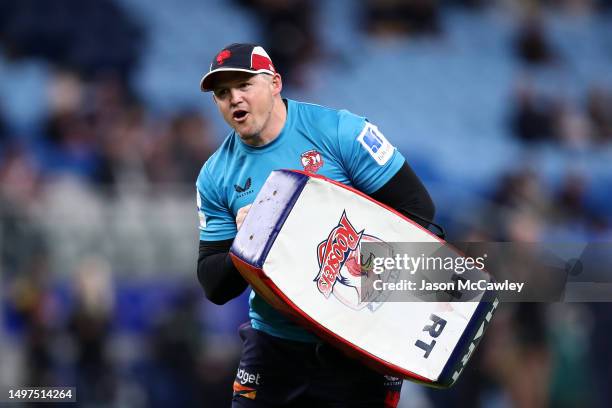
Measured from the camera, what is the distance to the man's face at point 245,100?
3.89 m

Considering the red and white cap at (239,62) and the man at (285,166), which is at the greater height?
the red and white cap at (239,62)

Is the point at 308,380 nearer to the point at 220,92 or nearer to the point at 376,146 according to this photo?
the point at 376,146

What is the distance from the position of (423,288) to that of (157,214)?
5053 mm

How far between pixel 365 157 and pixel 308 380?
0.83 metres

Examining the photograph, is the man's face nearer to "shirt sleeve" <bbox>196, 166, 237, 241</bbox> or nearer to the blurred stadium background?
"shirt sleeve" <bbox>196, 166, 237, 241</bbox>

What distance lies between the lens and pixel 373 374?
3969mm

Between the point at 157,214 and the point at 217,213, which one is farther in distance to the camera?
the point at 157,214

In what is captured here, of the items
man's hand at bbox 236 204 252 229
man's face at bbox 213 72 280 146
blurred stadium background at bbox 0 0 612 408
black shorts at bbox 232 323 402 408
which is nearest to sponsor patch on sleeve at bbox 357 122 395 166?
man's face at bbox 213 72 280 146

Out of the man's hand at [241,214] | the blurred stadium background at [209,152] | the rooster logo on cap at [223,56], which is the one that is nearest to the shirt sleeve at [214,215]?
the man's hand at [241,214]

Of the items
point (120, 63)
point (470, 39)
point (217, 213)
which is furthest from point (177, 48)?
point (217, 213)

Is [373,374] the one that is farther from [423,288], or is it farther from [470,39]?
[470,39]

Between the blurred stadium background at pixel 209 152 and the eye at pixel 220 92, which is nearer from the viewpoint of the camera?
the eye at pixel 220 92

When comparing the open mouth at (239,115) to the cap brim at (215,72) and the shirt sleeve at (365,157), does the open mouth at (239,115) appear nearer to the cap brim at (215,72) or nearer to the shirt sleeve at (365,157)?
the cap brim at (215,72)

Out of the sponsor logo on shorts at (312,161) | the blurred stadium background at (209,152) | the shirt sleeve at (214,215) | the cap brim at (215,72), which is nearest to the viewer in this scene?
the cap brim at (215,72)
